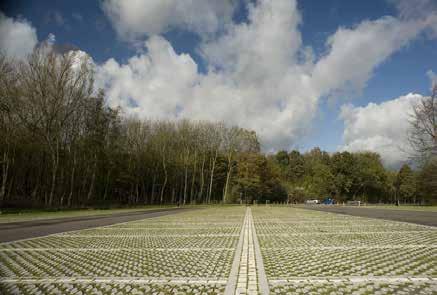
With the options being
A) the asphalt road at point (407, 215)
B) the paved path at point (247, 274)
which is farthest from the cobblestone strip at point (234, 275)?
the asphalt road at point (407, 215)

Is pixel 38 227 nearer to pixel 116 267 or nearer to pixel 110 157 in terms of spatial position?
pixel 116 267

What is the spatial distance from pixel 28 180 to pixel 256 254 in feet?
152

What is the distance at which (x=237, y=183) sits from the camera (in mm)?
54344

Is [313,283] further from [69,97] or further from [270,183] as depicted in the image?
[270,183]

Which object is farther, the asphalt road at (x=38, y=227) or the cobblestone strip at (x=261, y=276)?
the asphalt road at (x=38, y=227)

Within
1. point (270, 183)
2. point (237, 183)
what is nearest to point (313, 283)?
point (237, 183)

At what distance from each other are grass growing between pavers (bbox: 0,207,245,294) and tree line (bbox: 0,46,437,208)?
23025 millimetres

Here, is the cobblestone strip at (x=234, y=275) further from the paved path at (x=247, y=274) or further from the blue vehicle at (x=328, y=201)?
the blue vehicle at (x=328, y=201)

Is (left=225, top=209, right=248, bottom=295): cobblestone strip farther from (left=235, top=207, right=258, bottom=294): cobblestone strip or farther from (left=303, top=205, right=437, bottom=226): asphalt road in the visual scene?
(left=303, top=205, right=437, bottom=226): asphalt road

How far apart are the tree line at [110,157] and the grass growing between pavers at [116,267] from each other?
23025 millimetres

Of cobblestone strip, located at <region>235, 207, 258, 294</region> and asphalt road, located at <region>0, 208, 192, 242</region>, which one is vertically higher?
cobblestone strip, located at <region>235, 207, 258, 294</region>

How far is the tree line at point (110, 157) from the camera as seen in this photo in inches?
1097

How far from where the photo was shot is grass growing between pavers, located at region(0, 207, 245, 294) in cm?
460

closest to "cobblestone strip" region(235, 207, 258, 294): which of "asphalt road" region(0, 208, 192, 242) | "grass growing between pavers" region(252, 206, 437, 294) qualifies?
"grass growing between pavers" region(252, 206, 437, 294)
